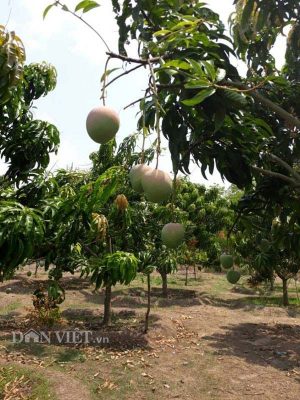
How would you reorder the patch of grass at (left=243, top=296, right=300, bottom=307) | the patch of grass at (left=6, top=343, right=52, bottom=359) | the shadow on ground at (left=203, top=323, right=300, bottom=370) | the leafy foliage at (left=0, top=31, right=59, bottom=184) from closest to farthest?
1. the leafy foliage at (left=0, top=31, right=59, bottom=184)
2. the patch of grass at (left=6, top=343, right=52, bottom=359)
3. the shadow on ground at (left=203, top=323, right=300, bottom=370)
4. the patch of grass at (left=243, top=296, right=300, bottom=307)

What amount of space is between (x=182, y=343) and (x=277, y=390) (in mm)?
2894

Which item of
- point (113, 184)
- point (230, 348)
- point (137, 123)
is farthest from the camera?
point (230, 348)

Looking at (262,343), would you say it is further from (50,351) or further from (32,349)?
(32,349)

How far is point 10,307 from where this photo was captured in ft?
39.4

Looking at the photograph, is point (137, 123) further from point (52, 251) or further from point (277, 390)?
point (277, 390)

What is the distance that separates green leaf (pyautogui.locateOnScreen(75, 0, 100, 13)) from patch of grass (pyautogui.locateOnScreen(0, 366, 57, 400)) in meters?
5.31

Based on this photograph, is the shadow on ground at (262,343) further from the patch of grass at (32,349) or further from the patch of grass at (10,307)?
the patch of grass at (10,307)

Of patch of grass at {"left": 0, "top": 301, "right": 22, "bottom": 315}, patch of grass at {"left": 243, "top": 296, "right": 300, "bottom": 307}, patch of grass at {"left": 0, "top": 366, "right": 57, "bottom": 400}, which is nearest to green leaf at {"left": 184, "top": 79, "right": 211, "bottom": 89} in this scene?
patch of grass at {"left": 0, "top": 366, "right": 57, "bottom": 400}

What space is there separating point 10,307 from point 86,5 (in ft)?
38.2

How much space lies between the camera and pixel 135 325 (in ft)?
34.6

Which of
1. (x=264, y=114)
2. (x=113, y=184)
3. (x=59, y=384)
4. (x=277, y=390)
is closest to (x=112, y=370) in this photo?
(x=59, y=384)

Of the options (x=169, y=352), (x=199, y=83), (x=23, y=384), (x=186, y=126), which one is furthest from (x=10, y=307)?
(x=199, y=83)

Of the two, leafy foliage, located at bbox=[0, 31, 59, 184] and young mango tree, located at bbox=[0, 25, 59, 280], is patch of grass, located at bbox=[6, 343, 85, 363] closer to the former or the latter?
young mango tree, located at bbox=[0, 25, 59, 280]

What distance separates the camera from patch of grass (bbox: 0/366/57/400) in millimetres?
5680
